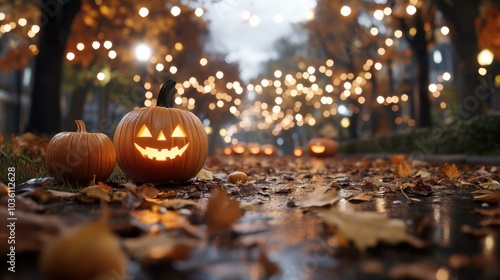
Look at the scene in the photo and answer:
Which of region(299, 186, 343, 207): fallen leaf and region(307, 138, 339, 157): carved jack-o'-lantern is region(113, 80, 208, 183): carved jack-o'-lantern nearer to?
region(299, 186, 343, 207): fallen leaf

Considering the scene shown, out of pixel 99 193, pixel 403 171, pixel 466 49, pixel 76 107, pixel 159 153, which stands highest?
pixel 466 49

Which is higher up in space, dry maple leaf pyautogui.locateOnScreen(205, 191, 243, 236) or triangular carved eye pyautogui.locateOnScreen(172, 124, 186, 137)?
triangular carved eye pyautogui.locateOnScreen(172, 124, 186, 137)

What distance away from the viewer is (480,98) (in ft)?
41.5

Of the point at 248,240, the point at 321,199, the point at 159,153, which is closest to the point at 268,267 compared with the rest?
the point at 248,240

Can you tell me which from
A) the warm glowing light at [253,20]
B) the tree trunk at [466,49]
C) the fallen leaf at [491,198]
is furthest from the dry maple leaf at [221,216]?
the tree trunk at [466,49]

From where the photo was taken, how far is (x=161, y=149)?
14.5 feet

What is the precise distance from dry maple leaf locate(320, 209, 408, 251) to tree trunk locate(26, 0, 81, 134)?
30.2ft

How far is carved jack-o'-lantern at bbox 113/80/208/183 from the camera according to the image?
441cm

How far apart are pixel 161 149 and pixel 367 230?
2.93 m

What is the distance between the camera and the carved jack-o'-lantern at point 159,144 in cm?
441

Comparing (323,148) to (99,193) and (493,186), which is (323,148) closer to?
(493,186)

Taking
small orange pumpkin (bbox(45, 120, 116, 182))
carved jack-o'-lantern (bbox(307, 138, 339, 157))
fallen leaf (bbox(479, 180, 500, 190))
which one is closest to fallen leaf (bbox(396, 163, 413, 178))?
fallen leaf (bbox(479, 180, 500, 190))

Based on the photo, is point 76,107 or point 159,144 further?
point 76,107

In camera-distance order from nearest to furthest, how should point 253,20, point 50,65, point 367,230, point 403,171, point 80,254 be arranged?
1. point 80,254
2. point 367,230
3. point 403,171
4. point 50,65
5. point 253,20
